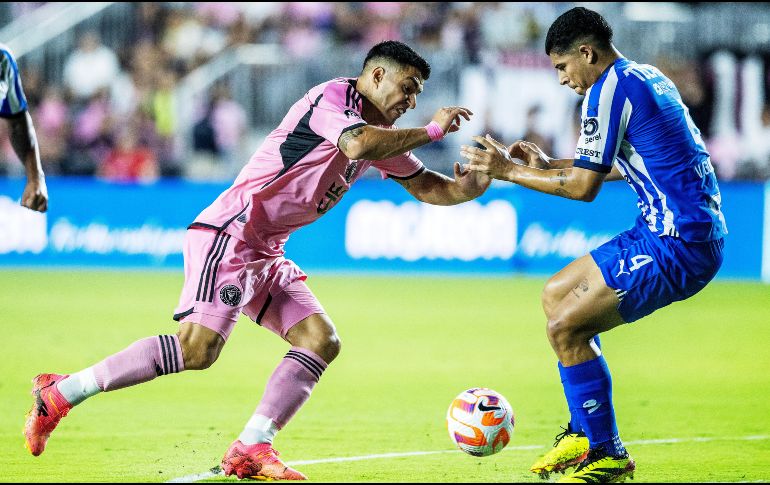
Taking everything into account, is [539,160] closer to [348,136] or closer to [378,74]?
[378,74]

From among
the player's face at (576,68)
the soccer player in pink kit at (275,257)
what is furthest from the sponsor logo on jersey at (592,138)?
the soccer player in pink kit at (275,257)

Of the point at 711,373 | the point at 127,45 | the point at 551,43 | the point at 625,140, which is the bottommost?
the point at 711,373

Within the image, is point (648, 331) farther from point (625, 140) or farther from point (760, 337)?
point (625, 140)

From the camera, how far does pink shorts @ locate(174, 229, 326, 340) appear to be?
6184 mm

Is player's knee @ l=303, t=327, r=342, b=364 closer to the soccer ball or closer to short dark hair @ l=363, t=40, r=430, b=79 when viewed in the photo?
the soccer ball

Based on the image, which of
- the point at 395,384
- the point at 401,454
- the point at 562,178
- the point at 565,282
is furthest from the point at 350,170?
the point at 395,384

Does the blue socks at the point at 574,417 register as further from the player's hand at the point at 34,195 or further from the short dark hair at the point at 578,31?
the player's hand at the point at 34,195

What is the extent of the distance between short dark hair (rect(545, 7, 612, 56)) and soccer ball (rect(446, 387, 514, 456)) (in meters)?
2.05

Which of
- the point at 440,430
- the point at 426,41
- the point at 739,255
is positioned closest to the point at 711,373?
the point at 440,430

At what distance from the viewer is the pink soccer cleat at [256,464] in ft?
19.7

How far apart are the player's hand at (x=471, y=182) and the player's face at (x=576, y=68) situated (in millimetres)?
1105

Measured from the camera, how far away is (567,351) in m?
6.14

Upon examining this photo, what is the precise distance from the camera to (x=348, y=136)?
239 inches

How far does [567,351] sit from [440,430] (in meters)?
1.71
